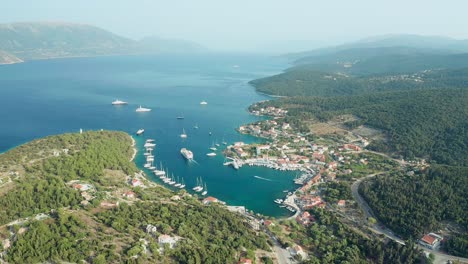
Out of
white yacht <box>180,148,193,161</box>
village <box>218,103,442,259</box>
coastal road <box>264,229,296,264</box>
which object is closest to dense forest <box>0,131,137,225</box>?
white yacht <box>180,148,193,161</box>

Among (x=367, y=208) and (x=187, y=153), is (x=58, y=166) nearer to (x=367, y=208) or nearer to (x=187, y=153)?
(x=187, y=153)

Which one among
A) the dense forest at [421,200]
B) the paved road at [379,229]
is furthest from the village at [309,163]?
the dense forest at [421,200]

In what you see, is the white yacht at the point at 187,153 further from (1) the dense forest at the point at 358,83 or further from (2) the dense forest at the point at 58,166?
(1) the dense forest at the point at 358,83

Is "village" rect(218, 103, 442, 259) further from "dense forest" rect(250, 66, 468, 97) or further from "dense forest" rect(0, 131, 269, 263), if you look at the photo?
"dense forest" rect(250, 66, 468, 97)

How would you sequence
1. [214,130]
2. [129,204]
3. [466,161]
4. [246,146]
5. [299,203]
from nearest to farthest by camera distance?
[129,204]
[299,203]
[466,161]
[246,146]
[214,130]

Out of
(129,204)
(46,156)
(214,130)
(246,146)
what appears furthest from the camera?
(214,130)

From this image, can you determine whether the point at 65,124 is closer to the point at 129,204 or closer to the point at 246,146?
the point at 246,146

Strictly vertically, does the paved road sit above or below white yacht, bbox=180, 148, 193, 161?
below

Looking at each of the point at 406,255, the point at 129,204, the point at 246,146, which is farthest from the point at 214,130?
the point at 406,255
